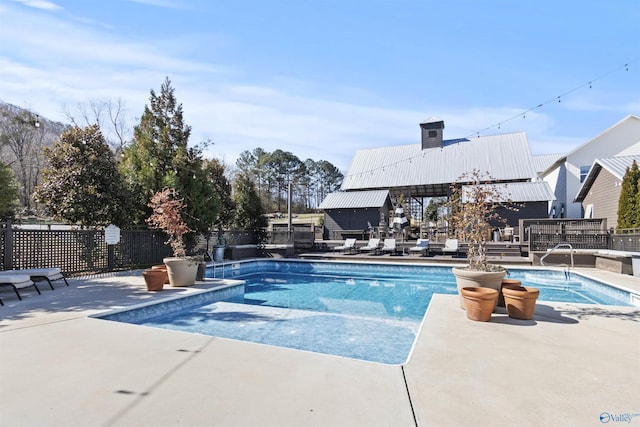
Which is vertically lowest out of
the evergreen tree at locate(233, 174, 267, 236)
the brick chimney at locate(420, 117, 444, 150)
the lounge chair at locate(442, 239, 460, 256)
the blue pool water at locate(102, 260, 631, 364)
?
the blue pool water at locate(102, 260, 631, 364)

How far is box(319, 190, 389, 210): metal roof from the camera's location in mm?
21734

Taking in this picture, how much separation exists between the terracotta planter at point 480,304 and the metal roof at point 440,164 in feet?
63.2

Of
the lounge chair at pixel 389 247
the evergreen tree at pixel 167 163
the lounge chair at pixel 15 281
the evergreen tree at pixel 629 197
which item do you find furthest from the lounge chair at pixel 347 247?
the lounge chair at pixel 15 281

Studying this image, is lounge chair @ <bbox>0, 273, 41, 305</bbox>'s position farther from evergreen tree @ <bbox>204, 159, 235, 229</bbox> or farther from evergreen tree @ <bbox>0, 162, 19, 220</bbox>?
evergreen tree @ <bbox>204, 159, 235, 229</bbox>

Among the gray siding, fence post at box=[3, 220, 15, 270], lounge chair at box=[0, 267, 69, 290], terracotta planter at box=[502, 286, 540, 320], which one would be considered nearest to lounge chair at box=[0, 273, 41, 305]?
lounge chair at box=[0, 267, 69, 290]

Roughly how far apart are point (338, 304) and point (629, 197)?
13.0m

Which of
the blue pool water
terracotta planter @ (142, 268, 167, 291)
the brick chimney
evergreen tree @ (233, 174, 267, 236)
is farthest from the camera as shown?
the brick chimney

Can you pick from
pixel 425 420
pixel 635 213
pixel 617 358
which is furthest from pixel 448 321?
pixel 635 213

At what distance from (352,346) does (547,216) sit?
59.3 feet

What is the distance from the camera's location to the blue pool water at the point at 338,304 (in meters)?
4.97

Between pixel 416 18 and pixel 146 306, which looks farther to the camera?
pixel 416 18

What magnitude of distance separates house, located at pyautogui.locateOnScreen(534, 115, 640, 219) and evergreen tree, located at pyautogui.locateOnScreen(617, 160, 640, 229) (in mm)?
6343

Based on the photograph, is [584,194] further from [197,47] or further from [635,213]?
[197,47]

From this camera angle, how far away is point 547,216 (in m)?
18.4
